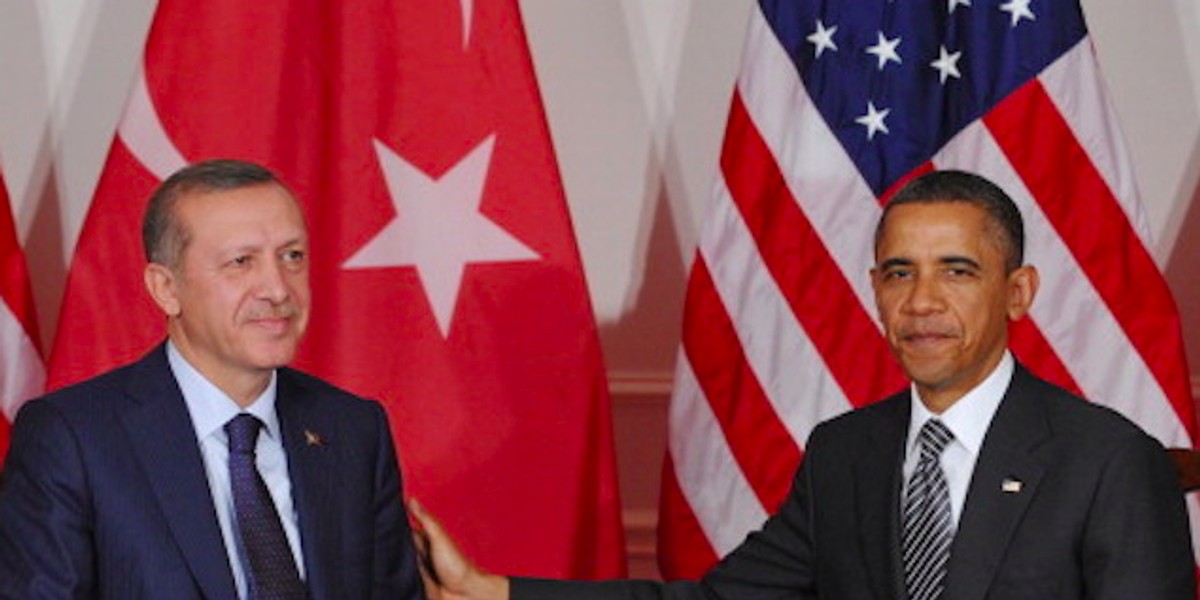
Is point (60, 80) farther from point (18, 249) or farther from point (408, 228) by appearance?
point (408, 228)

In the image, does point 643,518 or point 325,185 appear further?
point 643,518

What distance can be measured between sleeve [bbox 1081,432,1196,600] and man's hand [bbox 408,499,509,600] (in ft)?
2.89

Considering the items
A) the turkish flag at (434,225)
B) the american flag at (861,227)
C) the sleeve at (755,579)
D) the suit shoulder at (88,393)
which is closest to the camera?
the suit shoulder at (88,393)

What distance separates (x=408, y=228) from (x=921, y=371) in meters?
1.30

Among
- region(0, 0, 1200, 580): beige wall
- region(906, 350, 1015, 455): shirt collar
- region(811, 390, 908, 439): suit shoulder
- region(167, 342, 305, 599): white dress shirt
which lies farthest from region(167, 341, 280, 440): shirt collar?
region(0, 0, 1200, 580): beige wall

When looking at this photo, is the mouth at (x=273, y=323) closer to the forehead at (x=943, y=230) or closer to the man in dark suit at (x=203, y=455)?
the man in dark suit at (x=203, y=455)

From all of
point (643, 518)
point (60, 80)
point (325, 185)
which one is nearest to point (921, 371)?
point (325, 185)

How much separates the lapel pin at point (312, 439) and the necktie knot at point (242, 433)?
85mm

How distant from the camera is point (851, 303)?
389 cm

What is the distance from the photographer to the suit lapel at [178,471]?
2.55m

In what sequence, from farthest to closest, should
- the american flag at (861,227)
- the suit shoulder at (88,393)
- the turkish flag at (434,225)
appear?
the american flag at (861,227), the turkish flag at (434,225), the suit shoulder at (88,393)

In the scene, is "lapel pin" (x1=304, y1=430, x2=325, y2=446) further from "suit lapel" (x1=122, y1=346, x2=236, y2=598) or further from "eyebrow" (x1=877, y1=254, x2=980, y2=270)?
"eyebrow" (x1=877, y1=254, x2=980, y2=270)

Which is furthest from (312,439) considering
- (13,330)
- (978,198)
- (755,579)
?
(13,330)

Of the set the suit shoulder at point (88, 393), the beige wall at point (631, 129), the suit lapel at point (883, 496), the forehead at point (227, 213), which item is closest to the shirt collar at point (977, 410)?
the suit lapel at point (883, 496)
